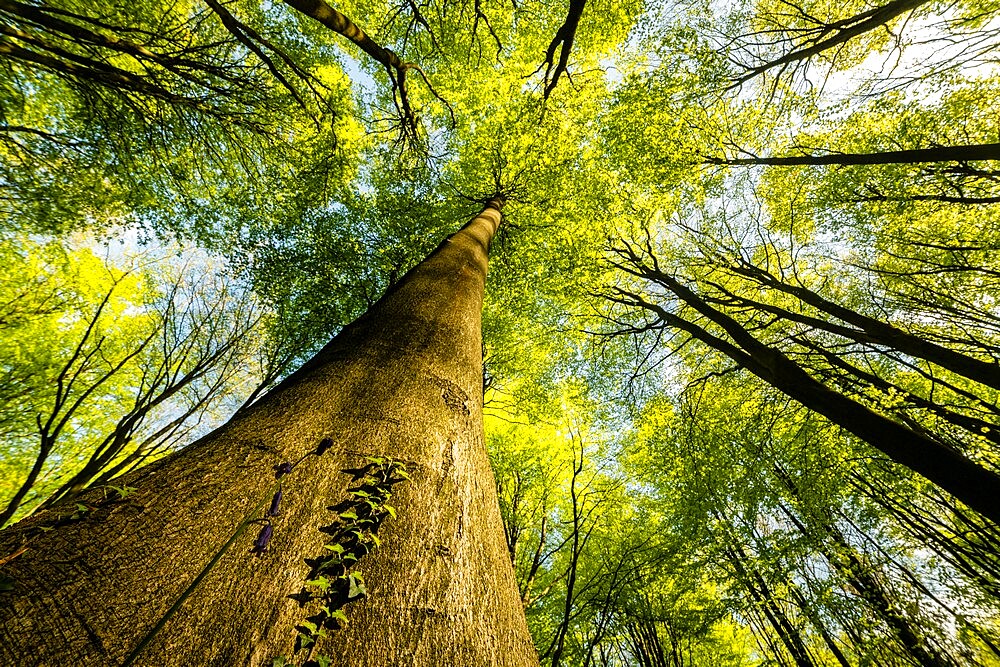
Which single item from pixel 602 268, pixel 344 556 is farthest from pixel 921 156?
pixel 344 556

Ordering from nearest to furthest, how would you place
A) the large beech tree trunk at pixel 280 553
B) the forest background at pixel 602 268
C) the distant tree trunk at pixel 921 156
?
the large beech tree trunk at pixel 280 553, the distant tree trunk at pixel 921 156, the forest background at pixel 602 268

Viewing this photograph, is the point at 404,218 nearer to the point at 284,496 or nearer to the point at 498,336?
the point at 498,336

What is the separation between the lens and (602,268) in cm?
860

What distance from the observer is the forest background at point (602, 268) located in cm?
552

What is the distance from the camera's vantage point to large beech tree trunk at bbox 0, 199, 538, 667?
63 centimetres

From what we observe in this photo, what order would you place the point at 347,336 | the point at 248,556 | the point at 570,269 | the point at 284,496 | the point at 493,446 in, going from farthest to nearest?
the point at 493,446 < the point at 570,269 < the point at 347,336 < the point at 284,496 < the point at 248,556

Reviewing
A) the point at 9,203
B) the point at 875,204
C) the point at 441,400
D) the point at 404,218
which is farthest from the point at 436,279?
the point at 875,204

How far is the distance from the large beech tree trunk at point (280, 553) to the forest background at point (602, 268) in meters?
4.04

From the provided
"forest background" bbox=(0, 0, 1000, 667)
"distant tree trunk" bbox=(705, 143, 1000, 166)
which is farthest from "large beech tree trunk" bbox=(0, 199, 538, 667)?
"distant tree trunk" bbox=(705, 143, 1000, 166)

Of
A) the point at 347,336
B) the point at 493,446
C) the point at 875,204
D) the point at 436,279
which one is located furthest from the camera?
the point at 493,446

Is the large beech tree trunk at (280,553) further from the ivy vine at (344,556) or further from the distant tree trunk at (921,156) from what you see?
the distant tree trunk at (921,156)

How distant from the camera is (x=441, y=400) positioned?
5.01ft

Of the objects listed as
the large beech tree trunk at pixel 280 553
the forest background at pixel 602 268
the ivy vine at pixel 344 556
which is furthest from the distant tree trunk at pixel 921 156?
the ivy vine at pixel 344 556

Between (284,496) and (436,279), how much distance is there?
6.87 feet
